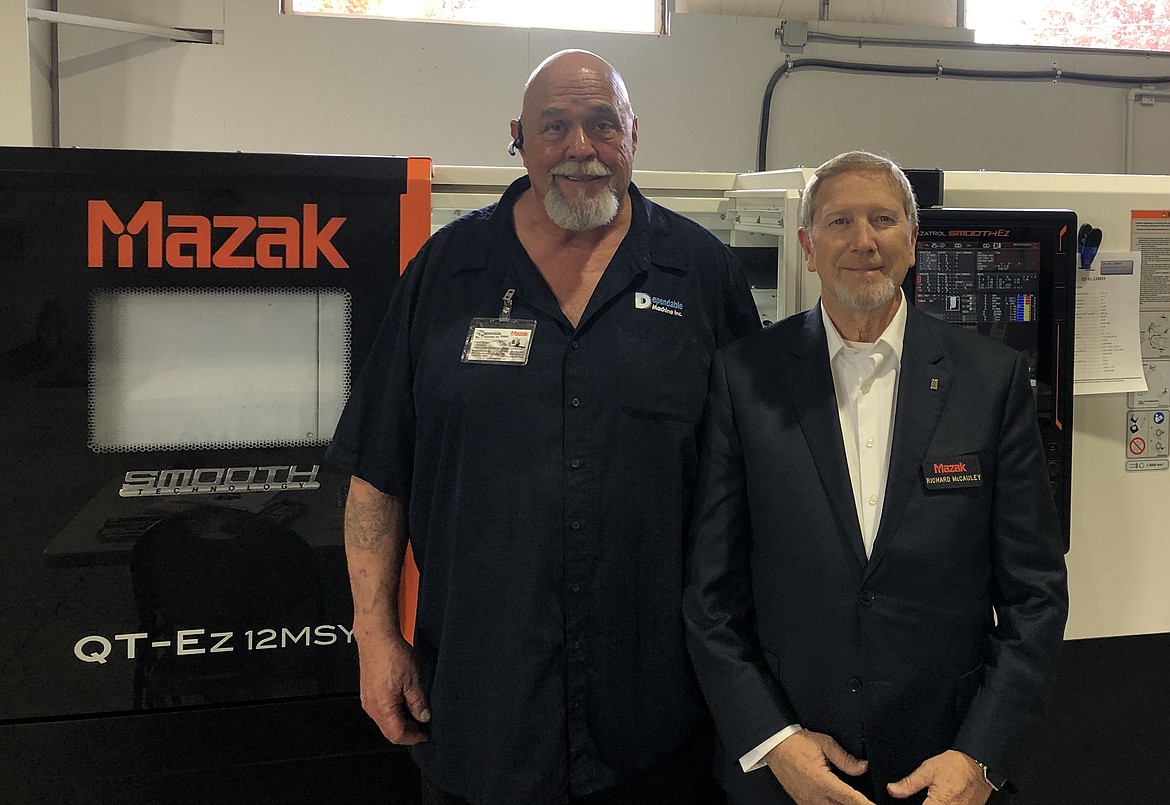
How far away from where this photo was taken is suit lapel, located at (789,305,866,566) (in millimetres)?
1312

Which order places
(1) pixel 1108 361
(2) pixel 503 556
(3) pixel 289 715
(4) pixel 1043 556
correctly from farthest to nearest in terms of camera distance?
(1) pixel 1108 361
(3) pixel 289 715
(2) pixel 503 556
(4) pixel 1043 556

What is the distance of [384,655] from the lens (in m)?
1.53

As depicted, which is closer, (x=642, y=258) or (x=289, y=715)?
(x=642, y=258)

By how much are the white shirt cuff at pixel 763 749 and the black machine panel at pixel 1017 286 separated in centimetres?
86

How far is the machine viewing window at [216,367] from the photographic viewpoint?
1630 mm

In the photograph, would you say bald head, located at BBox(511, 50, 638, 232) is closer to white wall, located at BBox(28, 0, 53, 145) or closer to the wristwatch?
the wristwatch

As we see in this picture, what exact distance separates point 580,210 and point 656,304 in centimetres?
19

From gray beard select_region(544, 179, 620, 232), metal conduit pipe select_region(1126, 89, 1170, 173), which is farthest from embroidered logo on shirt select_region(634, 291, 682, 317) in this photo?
metal conduit pipe select_region(1126, 89, 1170, 173)

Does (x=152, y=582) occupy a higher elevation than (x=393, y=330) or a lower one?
lower

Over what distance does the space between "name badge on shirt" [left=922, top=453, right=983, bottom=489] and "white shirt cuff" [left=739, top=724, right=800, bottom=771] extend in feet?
1.26

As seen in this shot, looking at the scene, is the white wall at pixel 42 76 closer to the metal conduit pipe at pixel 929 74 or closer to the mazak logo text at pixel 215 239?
the mazak logo text at pixel 215 239

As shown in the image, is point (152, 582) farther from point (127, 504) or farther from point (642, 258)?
point (642, 258)

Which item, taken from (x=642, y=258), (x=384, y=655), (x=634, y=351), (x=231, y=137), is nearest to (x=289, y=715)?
(x=384, y=655)

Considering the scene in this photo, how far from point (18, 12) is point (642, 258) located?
4.11 ft
